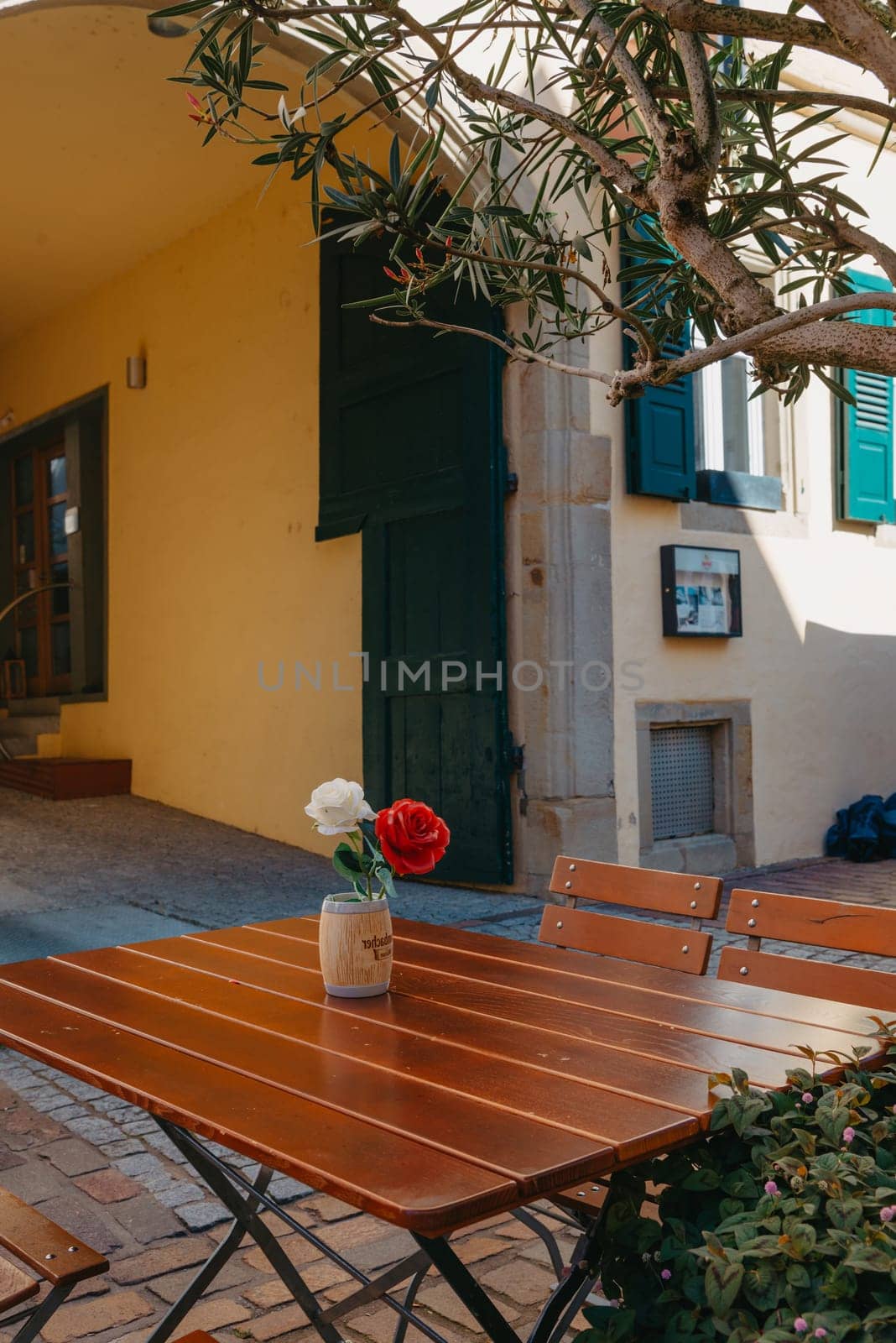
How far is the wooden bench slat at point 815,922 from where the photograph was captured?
6.86 feet

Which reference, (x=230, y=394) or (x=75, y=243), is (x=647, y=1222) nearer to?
(x=230, y=394)

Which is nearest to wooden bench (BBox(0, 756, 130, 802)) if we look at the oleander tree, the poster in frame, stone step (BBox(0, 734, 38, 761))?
stone step (BBox(0, 734, 38, 761))

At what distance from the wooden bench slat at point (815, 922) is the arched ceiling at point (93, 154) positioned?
427 centimetres

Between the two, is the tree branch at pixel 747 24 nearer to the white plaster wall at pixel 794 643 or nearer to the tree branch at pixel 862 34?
the tree branch at pixel 862 34

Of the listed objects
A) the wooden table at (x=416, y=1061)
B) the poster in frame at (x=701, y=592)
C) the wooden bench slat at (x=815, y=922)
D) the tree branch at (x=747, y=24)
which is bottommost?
the wooden table at (x=416, y=1061)

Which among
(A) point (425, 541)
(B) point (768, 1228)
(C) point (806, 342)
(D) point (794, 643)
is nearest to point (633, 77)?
(C) point (806, 342)

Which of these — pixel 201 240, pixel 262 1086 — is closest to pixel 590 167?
pixel 262 1086

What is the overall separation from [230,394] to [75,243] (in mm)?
1928

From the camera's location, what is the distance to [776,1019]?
1821 mm

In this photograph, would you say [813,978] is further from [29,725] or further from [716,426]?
[29,725]

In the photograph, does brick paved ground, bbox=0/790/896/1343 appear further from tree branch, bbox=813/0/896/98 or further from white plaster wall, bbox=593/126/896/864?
tree branch, bbox=813/0/896/98

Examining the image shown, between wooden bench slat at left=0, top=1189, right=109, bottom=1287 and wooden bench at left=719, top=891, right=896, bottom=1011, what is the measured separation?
1.18m

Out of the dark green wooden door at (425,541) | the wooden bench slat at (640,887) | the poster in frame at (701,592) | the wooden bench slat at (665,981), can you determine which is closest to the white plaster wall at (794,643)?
the poster in frame at (701,592)

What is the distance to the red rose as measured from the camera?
187 centimetres
